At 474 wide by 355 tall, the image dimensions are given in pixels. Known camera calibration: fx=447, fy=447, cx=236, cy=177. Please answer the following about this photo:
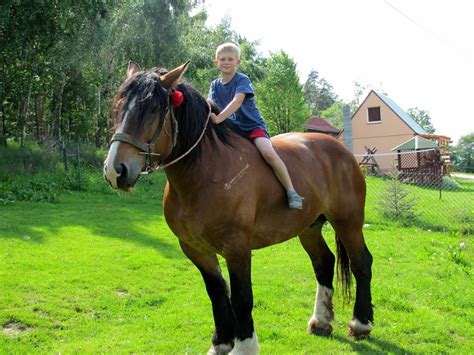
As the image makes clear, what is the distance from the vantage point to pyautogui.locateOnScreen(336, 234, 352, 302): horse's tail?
5023 millimetres

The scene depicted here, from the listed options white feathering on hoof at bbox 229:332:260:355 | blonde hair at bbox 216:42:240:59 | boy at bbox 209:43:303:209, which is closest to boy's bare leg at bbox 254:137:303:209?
boy at bbox 209:43:303:209

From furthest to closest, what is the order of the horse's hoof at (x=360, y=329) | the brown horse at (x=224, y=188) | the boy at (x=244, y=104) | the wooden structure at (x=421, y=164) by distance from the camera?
the wooden structure at (x=421, y=164) → the horse's hoof at (x=360, y=329) → the boy at (x=244, y=104) → the brown horse at (x=224, y=188)

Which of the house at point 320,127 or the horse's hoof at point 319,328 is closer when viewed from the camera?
the horse's hoof at point 319,328

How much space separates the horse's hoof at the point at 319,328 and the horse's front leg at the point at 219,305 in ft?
3.39

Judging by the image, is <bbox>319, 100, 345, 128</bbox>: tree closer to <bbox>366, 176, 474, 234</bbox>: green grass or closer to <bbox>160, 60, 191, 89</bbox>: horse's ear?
<bbox>366, 176, 474, 234</bbox>: green grass

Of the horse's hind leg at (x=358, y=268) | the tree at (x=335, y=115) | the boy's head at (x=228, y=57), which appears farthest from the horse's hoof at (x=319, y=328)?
the tree at (x=335, y=115)

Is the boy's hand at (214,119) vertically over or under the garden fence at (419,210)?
over

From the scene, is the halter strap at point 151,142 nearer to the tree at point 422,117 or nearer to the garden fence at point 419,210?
the garden fence at point 419,210

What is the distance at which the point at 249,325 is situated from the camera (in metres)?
3.53

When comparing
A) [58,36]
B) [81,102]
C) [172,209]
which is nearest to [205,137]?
[172,209]

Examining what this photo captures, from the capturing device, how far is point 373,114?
36.9m

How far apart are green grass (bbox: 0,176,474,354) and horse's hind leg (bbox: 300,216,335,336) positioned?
15 centimetres

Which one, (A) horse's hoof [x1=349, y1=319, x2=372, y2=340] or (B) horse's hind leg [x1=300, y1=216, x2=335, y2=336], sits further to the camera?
(B) horse's hind leg [x1=300, y1=216, x2=335, y2=336]

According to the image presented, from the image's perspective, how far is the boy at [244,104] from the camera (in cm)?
378
